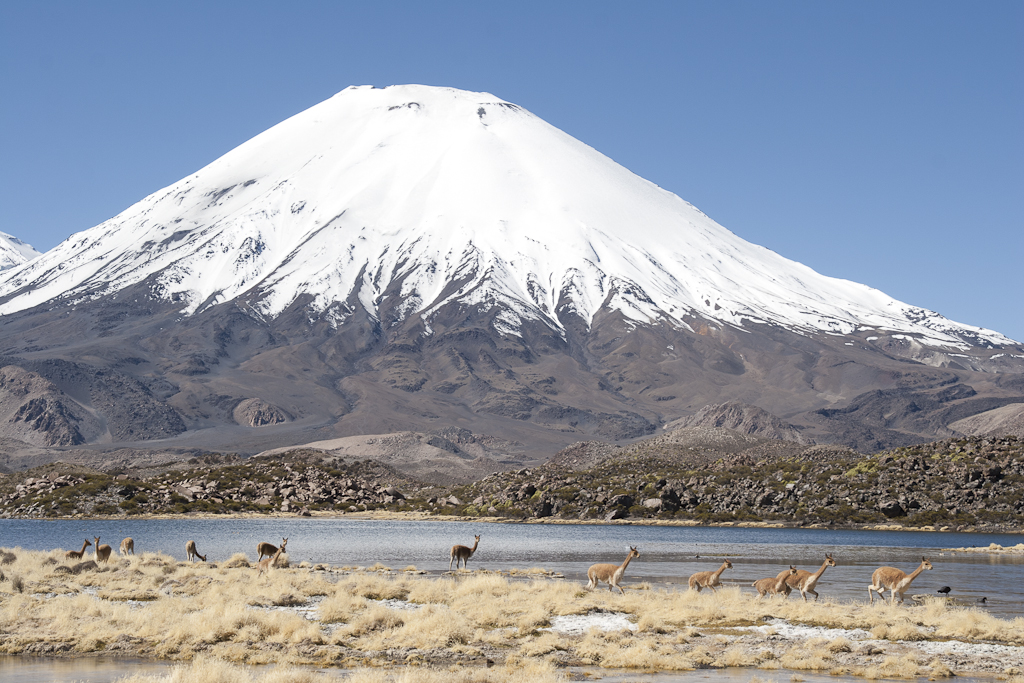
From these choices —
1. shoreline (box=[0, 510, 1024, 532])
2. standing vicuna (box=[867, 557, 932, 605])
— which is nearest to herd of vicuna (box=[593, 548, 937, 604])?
standing vicuna (box=[867, 557, 932, 605])

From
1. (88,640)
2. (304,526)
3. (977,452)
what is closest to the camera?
(88,640)

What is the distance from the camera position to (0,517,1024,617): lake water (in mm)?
42562

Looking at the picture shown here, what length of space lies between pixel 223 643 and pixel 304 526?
60619mm

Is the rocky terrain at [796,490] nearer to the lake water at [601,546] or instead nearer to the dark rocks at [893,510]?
the dark rocks at [893,510]

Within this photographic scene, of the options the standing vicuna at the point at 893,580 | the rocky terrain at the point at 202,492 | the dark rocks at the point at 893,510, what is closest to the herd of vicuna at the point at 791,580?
the standing vicuna at the point at 893,580

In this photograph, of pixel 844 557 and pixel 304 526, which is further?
pixel 304 526

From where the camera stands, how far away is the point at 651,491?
109625 mm

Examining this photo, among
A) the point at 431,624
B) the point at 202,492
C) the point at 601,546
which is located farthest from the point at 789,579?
the point at 202,492

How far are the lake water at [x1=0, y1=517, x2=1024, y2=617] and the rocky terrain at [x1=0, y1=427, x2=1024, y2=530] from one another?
25.8ft

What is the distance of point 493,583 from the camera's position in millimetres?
33062

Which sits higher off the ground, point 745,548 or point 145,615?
point 145,615

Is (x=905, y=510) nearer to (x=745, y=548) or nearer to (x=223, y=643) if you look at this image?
(x=745, y=548)

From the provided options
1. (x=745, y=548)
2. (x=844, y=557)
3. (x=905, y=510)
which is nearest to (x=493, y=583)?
(x=844, y=557)

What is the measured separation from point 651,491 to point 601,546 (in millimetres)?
46643
